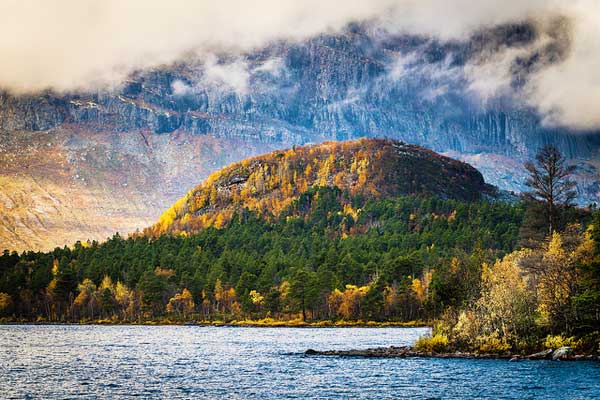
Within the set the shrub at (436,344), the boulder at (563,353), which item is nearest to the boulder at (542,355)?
the boulder at (563,353)

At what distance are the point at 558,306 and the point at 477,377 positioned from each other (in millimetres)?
20293

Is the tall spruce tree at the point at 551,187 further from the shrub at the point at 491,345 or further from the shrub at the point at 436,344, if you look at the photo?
the shrub at the point at 436,344

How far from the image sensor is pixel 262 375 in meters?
95.8

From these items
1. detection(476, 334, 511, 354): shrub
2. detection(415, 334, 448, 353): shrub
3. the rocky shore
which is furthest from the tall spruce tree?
detection(415, 334, 448, 353): shrub

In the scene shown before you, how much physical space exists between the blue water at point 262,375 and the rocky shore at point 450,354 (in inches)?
79.5

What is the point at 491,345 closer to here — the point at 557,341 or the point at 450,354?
the point at 450,354

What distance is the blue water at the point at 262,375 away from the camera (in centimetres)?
7994

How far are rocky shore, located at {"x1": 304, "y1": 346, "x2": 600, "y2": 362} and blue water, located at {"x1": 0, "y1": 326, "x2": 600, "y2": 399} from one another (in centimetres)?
202

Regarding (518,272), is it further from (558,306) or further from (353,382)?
(353,382)

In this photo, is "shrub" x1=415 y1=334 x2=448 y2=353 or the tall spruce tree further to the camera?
"shrub" x1=415 y1=334 x2=448 y2=353

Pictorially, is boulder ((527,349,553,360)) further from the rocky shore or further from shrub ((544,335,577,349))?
shrub ((544,335,577,349))

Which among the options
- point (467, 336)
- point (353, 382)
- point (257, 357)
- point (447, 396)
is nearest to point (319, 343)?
point (257, 357)

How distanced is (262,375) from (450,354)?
29.6m

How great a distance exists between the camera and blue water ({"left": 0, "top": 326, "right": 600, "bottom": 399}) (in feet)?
262
